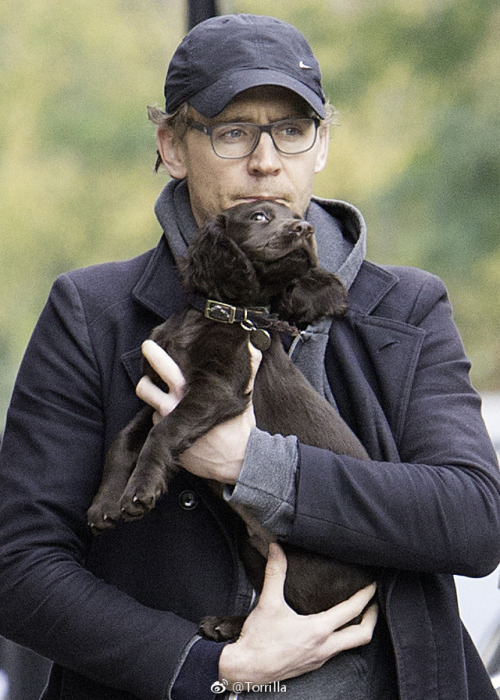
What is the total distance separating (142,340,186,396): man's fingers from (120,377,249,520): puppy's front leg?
0.11ft

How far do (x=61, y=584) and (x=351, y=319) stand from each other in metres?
0.76

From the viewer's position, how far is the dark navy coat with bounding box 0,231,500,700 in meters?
1.84

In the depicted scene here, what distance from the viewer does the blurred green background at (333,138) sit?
26.8 ft

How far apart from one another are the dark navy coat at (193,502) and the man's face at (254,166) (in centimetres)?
20

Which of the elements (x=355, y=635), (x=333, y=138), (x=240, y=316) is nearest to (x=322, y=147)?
(x=240, y=316)

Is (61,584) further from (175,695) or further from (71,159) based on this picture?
(71,159)

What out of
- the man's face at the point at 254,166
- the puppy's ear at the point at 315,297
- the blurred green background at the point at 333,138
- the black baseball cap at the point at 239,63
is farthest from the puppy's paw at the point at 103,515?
the blurred green background at the point at 333,138

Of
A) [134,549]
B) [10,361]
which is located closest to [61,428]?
[134,549]

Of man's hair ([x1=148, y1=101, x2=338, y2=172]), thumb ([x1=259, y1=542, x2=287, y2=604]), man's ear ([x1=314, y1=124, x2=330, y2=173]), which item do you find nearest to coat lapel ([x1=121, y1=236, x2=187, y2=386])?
man's hair ([x1=148, y1=101, x2=338, y2=172])

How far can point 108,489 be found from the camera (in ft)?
6.45

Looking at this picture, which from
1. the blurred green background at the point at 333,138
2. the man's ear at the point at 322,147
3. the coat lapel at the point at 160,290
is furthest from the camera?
the blurred green background at the point at 333,138

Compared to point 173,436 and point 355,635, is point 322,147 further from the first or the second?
point 355,635

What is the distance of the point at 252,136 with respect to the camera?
2098 mm

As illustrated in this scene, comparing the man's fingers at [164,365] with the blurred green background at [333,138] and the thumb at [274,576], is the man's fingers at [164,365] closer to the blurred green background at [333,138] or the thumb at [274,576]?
the thumb at [274,576]
